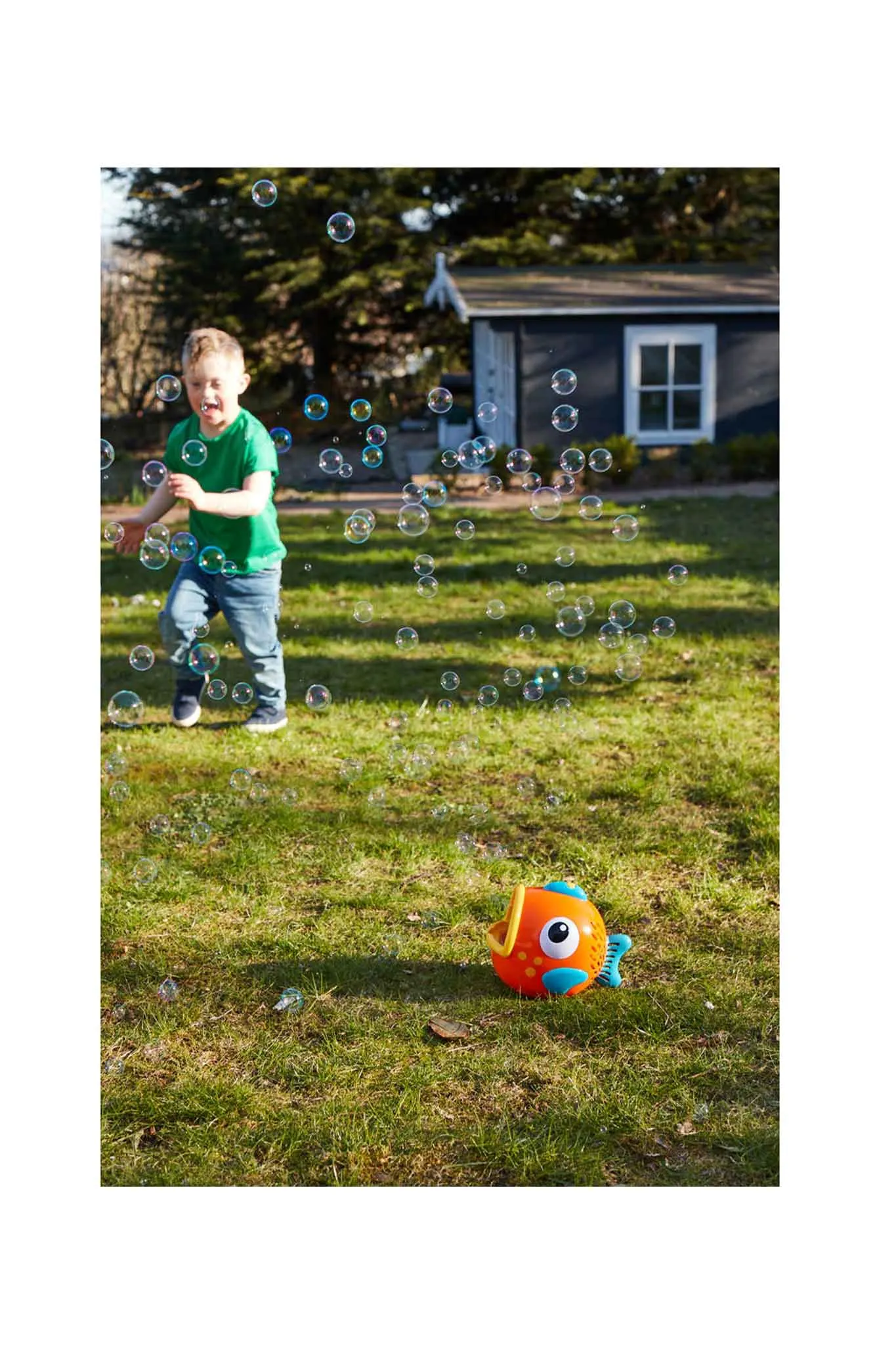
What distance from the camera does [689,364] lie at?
1497cm

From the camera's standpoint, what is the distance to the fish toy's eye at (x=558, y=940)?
3143 millimetres

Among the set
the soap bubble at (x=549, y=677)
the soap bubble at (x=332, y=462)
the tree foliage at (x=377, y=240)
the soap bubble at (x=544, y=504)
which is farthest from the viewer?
the tree foliage at (x=377, y=240)

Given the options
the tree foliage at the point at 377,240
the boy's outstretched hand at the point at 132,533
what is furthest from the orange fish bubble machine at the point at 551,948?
the tree foliage at the point at 377,240

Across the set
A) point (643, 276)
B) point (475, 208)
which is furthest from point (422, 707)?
point (475, 208)

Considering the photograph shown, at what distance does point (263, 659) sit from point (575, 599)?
2.72m

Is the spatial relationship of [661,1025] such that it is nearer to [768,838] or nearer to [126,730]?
[768,838]

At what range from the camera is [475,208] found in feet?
67.5

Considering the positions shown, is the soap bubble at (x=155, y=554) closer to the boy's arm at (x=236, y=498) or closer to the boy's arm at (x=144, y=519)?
the boy's arm at (x=144, y=519)

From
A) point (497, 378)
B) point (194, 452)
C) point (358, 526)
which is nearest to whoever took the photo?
point (194, 452)

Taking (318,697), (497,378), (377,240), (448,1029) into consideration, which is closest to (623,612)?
(318,697)

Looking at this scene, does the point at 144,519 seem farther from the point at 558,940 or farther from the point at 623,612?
the point at 558,940

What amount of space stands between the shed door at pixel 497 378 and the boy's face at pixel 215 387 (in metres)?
9.71

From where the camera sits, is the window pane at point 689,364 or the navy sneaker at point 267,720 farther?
the window pane at point 689,364

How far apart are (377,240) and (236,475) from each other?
643 inches
